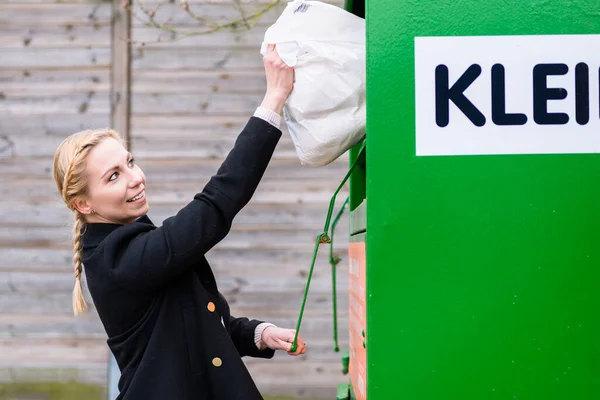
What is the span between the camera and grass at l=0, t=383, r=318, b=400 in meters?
4.41

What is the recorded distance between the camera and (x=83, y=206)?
1.82 metres

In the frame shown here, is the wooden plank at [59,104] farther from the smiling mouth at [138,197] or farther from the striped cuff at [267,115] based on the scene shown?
the striped cuff at [267,115]

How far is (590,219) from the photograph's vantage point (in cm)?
140

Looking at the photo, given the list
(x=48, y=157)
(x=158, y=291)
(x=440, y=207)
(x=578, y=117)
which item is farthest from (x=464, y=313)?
(x=48, y=157)

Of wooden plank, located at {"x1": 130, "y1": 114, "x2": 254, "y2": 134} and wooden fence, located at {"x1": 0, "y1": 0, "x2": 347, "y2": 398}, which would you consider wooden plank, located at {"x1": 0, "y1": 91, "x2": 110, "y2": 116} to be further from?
wooden plank, located at {"x1": 130, "y1": 114, "x2": 254, "y2": 134}

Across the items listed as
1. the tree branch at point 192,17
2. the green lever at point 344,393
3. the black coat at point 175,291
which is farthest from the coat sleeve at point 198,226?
the tree branch at point 192,17

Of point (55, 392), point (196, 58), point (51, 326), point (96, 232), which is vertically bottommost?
point (55, 392)

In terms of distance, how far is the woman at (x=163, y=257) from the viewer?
165cm

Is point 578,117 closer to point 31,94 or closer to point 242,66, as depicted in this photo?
point 242,66

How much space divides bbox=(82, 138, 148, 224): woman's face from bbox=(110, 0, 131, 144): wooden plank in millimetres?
2660

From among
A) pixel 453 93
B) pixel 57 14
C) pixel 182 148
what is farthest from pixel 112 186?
pixel 57 14

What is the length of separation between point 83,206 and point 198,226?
0.34 metres

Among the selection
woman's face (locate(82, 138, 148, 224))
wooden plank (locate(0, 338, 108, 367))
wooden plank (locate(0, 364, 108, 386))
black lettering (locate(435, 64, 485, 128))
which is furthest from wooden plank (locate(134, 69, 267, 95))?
black lettering (locate(435, 64, 485, 128))

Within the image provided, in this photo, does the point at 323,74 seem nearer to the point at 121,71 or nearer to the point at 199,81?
the point at 199,81
